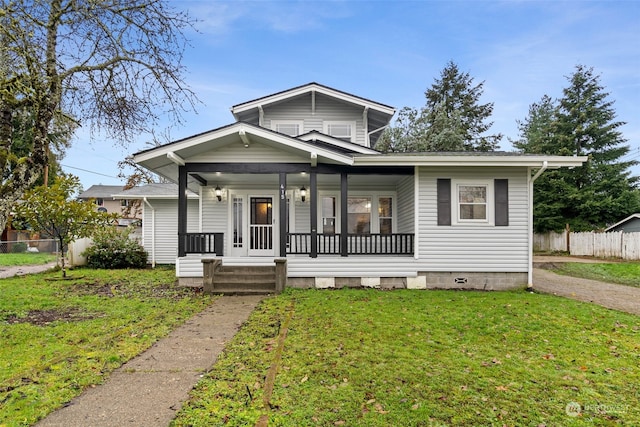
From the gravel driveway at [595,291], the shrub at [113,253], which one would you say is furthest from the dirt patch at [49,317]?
the gravel driveway at [595,291]

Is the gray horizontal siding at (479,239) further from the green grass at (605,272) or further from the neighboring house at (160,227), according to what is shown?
the neighboring house at (160,227)

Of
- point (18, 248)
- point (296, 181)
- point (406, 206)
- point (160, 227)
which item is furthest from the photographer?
point (18, 248)

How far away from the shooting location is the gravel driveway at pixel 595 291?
290 inches

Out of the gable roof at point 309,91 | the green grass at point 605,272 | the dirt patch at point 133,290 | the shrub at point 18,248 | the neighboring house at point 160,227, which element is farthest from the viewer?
the shrub at point 18,248

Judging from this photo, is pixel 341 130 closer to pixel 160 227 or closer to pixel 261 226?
pixel 261 226

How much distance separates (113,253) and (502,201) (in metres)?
14.0

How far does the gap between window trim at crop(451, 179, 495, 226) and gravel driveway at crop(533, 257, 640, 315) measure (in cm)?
242

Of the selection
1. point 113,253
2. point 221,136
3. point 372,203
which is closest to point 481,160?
point 372,203

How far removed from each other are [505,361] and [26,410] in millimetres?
4826

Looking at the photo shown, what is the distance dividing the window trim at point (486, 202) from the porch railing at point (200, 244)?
6.26m

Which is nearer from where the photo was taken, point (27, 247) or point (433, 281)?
point (433, 281)

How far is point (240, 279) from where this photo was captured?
8297 millimetres

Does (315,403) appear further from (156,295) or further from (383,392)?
(156,295)

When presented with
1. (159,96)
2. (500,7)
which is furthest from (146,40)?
(500,7)
